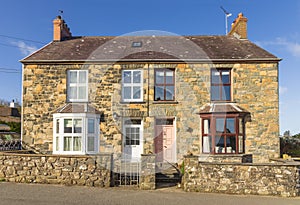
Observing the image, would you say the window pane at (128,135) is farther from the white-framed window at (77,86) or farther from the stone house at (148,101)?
the white-framed window at (77,86)

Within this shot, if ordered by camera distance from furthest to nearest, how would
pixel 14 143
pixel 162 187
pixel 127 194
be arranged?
pixel 14 143 < pixel 162 187 < pixel 127 194

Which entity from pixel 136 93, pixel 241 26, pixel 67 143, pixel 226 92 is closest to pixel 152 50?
pixel 136 93

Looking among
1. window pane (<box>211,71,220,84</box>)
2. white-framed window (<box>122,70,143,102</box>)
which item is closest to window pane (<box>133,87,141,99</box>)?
white-framed window (<box>122,70,143,102</box>)

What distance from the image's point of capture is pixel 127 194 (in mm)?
8891

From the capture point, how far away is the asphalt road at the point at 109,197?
800cm

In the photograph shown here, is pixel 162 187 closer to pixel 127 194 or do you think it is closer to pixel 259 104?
pixel 127 194

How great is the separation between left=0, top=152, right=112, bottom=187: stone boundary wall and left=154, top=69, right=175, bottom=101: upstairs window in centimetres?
555

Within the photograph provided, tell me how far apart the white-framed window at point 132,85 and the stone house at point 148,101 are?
0.17 ft

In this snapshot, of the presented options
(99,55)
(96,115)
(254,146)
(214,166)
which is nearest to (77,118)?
(96,115)

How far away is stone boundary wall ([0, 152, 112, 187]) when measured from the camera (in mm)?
9641

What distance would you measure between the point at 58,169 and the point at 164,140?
234 inches

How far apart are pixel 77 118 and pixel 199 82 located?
20.9 feet

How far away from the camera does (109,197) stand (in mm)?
8469

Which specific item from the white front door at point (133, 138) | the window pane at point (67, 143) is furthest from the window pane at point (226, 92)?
the window pane at point (67, 143)
